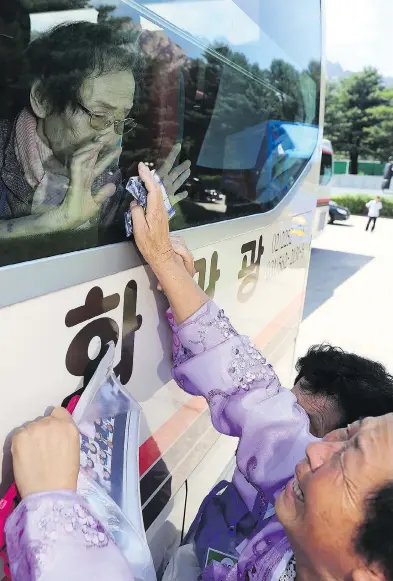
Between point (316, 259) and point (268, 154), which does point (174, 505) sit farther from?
point (316, 259)

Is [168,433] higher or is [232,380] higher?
[232,380]

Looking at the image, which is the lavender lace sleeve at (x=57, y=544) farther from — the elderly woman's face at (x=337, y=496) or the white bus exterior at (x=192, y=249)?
the elderly woman's face at (x=337, y=496)

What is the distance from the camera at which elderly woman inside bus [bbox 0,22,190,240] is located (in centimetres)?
113

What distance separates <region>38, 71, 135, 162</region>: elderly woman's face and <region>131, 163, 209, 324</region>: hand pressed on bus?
0.53ft

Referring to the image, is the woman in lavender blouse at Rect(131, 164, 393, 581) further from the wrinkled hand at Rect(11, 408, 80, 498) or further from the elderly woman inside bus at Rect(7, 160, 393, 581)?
the wrinkled hand at Rect(11, 408, 80, 498)

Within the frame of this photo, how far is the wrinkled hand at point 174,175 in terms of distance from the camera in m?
1.49

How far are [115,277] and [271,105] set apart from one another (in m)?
1.36

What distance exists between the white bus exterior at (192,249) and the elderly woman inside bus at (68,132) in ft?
0.21

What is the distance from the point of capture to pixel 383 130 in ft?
112

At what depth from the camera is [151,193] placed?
131cm

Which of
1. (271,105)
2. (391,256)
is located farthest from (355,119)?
(271,105)

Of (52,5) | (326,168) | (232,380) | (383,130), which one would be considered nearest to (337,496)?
(232,380)

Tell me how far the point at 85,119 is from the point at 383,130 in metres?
36.4

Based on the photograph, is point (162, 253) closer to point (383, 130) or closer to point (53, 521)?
point (53, 521)
